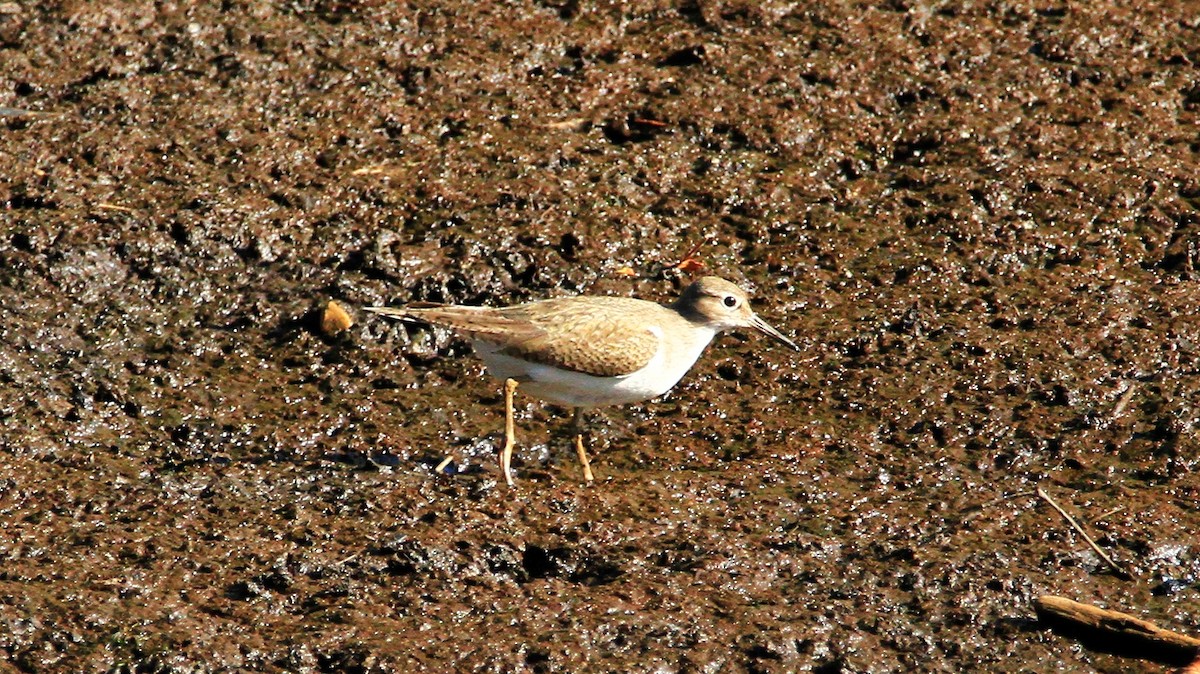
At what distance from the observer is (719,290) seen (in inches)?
304

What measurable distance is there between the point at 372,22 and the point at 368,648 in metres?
5.49

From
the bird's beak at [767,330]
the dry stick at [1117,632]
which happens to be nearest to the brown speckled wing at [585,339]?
the bird's beak at [767,330]

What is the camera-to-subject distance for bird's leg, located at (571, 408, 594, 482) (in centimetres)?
716

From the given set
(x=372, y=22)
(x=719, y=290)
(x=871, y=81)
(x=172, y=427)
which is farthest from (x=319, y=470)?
(x=871, y=81)

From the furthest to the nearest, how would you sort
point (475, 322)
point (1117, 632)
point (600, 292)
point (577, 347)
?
point (600, 292) < point (475, 322) < point (577, 347) < point (1117, 632)

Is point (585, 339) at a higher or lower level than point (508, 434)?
higher

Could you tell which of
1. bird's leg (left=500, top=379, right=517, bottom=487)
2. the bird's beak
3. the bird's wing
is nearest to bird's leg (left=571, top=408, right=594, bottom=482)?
bird's leg (left=500, top=379, right=517, bottom=487)

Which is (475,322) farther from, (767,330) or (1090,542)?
(1090,542)

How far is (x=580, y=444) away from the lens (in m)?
7.35

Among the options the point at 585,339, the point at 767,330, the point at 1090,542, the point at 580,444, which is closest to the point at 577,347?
the point at 585,339

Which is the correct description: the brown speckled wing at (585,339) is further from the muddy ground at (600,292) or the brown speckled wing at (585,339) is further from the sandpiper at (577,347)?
the muddy ground at (600,292)

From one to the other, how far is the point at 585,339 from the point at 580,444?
1.68 feet

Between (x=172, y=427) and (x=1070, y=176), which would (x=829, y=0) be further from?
(x=172, y=427)

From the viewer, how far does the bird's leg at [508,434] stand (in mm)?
7074
